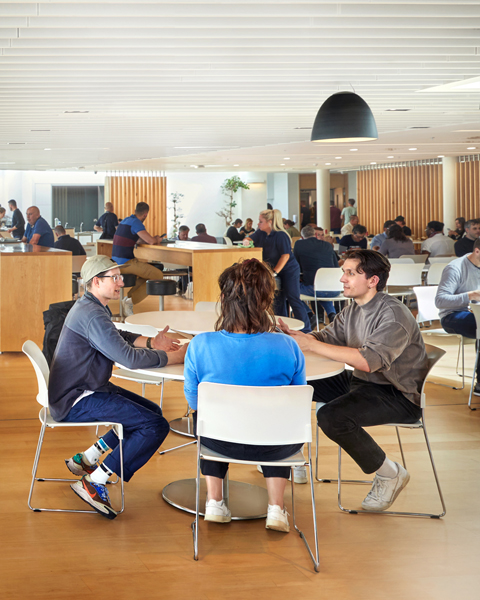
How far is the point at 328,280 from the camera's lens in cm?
730

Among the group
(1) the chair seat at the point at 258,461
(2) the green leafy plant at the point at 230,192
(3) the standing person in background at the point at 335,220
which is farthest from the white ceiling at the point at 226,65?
(3) the standing person in background at the point at 335,220

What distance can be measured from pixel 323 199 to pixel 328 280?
38.0ft

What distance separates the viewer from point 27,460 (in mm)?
3748

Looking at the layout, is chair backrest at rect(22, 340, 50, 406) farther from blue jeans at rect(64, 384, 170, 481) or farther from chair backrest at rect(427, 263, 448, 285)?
chair backrest at rect(427, 263, 448, 285)

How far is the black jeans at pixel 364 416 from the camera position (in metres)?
2.93

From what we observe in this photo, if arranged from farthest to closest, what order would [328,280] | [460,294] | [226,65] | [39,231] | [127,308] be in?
[127,308]
[39,231]
[328,280]
[226,65]
[460,294]

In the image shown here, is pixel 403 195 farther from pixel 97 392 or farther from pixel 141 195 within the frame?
pixel 97 392

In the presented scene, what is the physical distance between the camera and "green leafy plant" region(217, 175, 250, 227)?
20422 mm

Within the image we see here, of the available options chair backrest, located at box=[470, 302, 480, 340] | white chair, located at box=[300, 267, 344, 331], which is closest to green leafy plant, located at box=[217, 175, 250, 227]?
white chair, located at box=[300, 267, 344, 331]

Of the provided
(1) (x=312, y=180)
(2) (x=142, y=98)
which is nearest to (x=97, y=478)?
(2) (x=142, y=98)

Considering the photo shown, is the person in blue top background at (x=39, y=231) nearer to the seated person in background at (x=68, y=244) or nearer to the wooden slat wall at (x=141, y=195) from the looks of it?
the seated person in background at (x=68, y=244)

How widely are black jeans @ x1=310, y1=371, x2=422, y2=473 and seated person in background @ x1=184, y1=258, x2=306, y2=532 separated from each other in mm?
329

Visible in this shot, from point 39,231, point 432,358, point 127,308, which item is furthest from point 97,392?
point 39,231

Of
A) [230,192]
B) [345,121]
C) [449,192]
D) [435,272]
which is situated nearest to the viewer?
[345,121]
